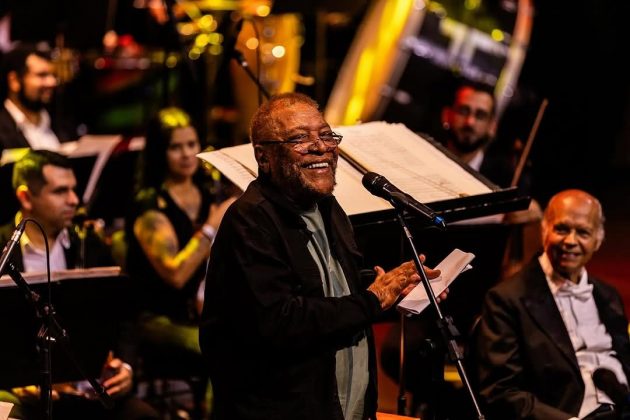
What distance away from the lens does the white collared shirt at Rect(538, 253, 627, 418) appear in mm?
4969

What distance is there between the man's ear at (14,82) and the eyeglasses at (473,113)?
3147 mm

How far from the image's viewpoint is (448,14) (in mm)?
9523

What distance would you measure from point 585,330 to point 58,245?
2.50 metres

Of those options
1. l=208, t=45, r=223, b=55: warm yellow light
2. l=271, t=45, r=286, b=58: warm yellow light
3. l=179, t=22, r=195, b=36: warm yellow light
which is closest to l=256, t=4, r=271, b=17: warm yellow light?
l=271, t=45, r=286, b=58: warm yellow light

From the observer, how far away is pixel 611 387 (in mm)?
4883

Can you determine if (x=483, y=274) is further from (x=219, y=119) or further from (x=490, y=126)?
(x=219, y=119)

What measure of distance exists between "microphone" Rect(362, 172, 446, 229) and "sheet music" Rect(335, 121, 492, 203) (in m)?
0.68

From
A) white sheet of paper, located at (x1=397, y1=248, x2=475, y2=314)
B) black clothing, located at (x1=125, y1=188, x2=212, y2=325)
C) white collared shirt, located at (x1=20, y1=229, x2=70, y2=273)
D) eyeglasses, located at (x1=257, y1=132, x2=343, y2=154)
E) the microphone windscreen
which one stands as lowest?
black clothing, located at (x1=125, y1=188, x2=212, y2=325)

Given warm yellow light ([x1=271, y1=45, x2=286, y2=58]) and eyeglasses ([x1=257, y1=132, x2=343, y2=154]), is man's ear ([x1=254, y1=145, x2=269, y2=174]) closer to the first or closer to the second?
eyeglasses ([x1=257, y1=132, x2=343, y2=154])

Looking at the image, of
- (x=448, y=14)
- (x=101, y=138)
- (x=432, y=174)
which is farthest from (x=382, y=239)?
(x=448, y=14)

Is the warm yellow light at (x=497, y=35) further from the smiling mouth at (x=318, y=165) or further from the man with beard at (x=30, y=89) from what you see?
the smiling mouth at (x=318, y=165)

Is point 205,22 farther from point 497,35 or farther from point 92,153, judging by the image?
point 92,153

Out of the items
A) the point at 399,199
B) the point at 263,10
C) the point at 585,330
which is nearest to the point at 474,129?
the point at 585,330

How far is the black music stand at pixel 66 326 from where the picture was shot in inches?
165
